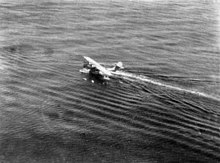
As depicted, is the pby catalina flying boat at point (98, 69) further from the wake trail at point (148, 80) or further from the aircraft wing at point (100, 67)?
the wake trail at point (148, 80)

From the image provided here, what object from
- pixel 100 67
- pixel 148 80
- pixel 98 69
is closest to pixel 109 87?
pixel 100 67

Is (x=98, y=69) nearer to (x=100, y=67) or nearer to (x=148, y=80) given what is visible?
(x=100, y=67)

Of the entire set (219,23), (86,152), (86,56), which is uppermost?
(219,23)

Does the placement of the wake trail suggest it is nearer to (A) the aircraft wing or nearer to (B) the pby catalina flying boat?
(B) the pby catalina flying boat

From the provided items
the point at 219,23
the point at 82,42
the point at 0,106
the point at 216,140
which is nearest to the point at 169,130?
the point at 216,140

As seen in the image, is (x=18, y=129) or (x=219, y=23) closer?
(x=18, y=129)

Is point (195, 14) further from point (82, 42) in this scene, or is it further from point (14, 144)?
point (14, 144)

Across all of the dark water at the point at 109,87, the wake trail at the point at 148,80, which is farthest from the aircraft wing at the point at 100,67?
the dark water at the point at 109,87
